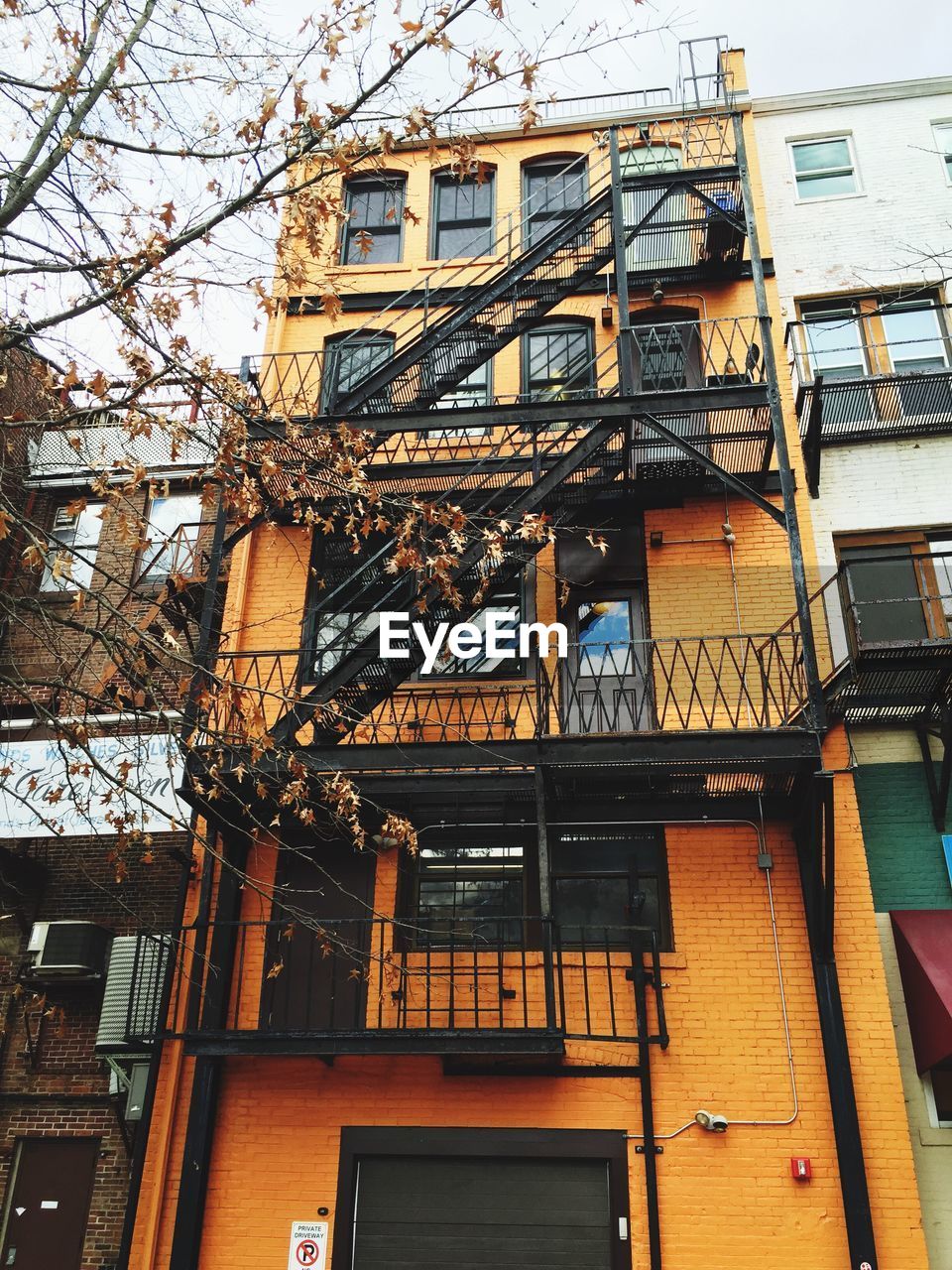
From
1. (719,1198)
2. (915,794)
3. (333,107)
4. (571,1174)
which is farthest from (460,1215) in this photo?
(333,107)

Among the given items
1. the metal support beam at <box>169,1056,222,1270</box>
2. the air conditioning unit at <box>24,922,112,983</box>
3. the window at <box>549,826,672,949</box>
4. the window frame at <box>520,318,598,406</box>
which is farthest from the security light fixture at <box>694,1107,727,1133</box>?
the window frame at <box>520,318,598,406</box>

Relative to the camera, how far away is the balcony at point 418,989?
8461mm

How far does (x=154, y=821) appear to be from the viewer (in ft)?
33.5

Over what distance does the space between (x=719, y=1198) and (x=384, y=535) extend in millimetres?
7242

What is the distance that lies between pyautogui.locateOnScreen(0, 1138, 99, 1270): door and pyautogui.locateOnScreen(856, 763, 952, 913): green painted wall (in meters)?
8.65

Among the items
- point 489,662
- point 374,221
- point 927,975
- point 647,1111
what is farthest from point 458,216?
point 647,1111

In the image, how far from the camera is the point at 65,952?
36.4 ft

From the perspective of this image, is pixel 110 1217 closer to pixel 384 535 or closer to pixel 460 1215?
pixel 460 1215

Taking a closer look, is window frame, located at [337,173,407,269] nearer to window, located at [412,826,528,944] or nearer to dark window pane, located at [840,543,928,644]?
dark window pane, located at [840,543,928,644]

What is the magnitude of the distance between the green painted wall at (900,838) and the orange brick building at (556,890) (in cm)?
27

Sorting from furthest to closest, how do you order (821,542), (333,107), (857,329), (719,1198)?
(857,329) < (821,542) < (719,1198) < (333,107)

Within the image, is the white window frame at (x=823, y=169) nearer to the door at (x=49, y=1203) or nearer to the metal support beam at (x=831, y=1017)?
the metal support beam at (x=831, y=1017)

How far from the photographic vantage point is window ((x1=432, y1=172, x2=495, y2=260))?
1381cm

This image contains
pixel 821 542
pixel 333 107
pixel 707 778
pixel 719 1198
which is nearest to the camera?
pixel 333 107
